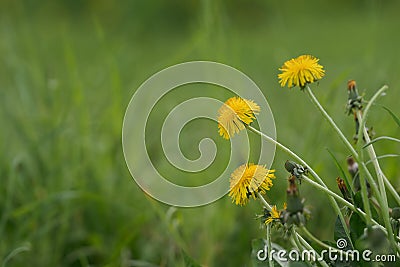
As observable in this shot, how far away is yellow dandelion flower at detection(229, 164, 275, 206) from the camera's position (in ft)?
1.94

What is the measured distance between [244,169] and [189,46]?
2.79 feet

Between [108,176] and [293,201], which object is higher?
[108,176]

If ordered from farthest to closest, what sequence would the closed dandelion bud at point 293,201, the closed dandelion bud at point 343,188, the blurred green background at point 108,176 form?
the blurred green background at point 108,176, the closed dandelion bud at point 343,188, the closed dandelion bud at point 293,201

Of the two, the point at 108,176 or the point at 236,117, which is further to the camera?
the point at 108,176

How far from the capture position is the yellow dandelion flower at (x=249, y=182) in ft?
1.94

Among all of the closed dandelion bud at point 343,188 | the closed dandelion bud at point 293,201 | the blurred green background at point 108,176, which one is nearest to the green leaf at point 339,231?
the closed dandelion bud at point 343,188

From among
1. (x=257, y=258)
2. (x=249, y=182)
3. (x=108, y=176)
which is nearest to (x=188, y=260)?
(x=257, y=258)

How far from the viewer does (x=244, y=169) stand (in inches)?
23.9

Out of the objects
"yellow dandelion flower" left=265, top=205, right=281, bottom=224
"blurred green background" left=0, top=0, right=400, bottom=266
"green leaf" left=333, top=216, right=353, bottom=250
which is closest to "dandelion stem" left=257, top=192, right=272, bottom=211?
"yellow dandelion flower" left=265, top=205, right=281, bottom=224

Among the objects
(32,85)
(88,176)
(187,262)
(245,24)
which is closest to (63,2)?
(245,24)

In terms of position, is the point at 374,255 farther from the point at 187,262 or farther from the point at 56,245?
the point at 56,245

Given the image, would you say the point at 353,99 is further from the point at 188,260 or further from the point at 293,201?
the point at 188,260

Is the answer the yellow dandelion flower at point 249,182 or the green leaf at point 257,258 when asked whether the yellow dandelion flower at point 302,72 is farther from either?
the green leaf at point 257,258

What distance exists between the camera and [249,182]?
0.59 meters
